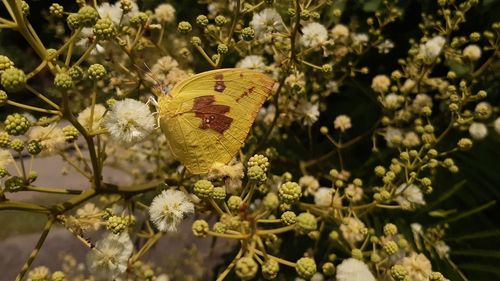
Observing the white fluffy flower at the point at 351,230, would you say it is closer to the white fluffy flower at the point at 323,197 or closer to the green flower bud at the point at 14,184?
the white fluffy flower at the point at 323,197

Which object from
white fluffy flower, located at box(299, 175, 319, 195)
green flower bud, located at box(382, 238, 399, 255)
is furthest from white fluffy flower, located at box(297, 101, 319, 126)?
green flower bud, located at box(382, 238, 399, 255)

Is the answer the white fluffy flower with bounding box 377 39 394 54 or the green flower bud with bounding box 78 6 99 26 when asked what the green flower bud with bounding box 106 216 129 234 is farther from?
the white fluffy flower with bounding box 377 39 394 54

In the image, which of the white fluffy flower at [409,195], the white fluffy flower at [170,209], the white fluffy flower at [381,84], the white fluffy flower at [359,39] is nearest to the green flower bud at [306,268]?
the white fluffy flower at [170,209]

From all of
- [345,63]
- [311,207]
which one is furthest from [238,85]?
[345,63]

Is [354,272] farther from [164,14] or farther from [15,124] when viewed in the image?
[164,14]

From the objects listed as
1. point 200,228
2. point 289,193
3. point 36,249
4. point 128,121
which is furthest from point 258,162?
point 36,249

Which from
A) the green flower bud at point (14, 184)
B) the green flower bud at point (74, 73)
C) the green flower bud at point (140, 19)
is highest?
the green flower bud at point (140, 19)

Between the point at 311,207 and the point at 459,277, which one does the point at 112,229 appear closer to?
the point at 311,207
